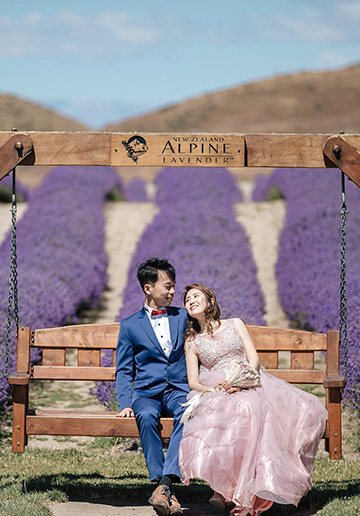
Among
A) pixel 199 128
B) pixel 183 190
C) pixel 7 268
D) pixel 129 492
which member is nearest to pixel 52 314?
pixel 7 268

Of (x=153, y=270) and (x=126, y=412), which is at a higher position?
(x=153, y=270)

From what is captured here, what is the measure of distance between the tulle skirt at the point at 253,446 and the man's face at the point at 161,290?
695 mm

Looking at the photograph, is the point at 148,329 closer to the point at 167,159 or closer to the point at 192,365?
the point at 192,365

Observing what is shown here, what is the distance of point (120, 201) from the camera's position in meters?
18.4

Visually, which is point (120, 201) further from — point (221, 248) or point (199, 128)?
point (199, 128)

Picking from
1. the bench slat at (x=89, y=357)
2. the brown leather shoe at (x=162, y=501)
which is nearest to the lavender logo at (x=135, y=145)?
the bench slat at (x=89, y=357)

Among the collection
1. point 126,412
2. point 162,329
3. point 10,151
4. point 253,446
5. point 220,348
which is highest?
point 10,151

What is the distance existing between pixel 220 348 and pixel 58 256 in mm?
7015

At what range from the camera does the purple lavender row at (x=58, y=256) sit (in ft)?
28.2

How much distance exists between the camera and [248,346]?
181 inches

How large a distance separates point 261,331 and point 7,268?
560 cm

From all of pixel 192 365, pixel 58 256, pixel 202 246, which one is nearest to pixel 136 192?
pixel 58 256

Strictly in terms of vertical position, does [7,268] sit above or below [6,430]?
above

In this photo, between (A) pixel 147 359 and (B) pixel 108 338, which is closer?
(A) pixel 147 359
